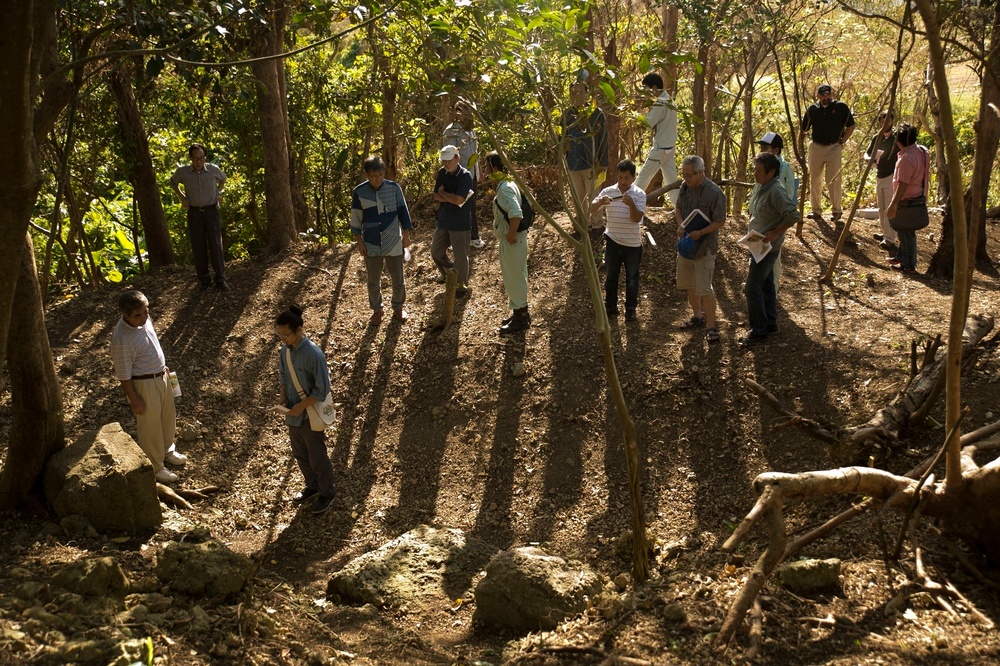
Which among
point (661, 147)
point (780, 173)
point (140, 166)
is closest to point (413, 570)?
point (780, 173)

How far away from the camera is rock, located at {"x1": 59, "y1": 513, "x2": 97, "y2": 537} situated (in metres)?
5.93

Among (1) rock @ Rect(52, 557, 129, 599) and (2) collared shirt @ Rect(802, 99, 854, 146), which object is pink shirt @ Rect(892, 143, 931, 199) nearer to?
(2) collared shirt @ Rect(802, 99, 854, 146)

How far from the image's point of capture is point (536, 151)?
6.53 metres

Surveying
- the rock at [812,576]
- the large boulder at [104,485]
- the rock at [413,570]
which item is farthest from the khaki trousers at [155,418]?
the rock at [812,576]

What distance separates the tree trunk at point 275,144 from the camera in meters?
10.9

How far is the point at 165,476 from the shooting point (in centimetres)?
745

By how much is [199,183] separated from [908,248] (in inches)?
332

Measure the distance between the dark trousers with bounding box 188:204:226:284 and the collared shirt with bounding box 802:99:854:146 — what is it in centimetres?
748

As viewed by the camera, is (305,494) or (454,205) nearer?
(305,494)

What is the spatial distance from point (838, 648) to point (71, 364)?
835 centimetres

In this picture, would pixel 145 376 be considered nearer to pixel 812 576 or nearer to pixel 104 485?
pixel 104 485

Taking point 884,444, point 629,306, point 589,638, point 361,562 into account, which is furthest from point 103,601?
point 629,306

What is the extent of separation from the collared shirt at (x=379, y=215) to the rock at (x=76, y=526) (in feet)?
13.7

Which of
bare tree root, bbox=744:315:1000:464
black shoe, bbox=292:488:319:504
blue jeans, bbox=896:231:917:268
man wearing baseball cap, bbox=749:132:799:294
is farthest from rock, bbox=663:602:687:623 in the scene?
blue jeans, bbox=896:231:917:268
